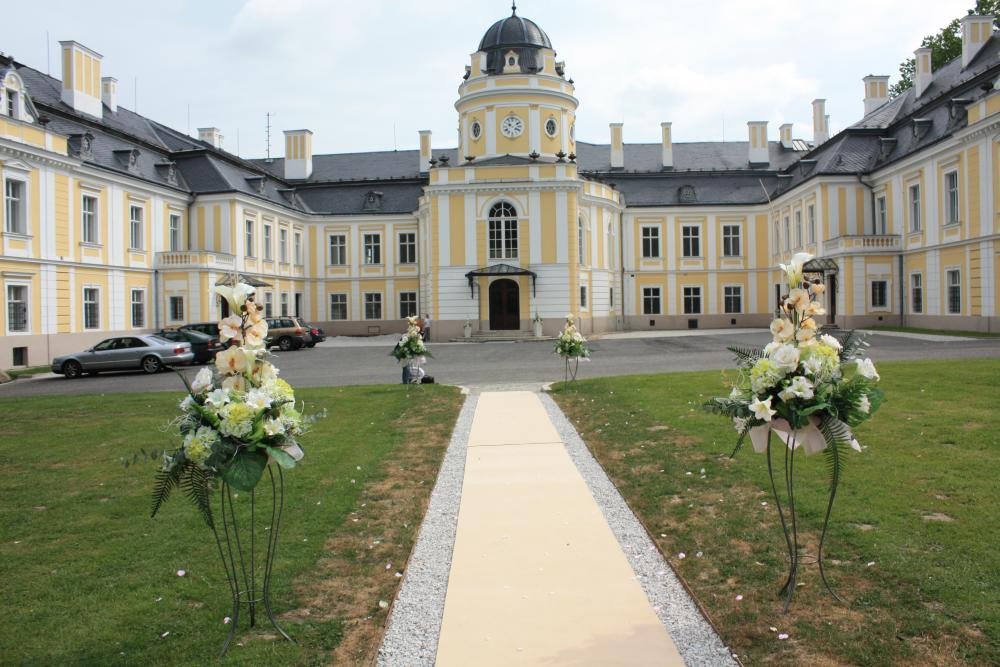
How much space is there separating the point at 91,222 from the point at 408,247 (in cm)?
2072

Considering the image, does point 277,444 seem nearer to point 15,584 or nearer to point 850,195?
point 15,584

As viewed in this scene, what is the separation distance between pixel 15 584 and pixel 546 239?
3344 centimetres

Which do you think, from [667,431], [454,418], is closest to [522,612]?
[667,431]

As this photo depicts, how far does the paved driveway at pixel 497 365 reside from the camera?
1864 centimetres

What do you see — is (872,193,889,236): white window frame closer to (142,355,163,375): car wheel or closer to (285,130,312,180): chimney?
(142,355,163,375): car wheel

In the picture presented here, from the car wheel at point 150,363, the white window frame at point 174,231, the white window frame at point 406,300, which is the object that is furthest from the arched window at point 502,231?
the car wheel at point 150,363

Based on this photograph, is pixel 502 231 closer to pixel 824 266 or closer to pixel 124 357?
pixel 824 266

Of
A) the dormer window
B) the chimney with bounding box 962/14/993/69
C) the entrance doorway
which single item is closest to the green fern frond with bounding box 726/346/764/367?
the entrance doorway

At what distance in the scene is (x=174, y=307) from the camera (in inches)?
1350

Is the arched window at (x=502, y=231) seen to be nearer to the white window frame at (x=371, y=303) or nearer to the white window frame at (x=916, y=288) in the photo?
the white window frame at (x=371, y=303)

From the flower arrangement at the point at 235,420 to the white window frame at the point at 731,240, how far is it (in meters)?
46.4

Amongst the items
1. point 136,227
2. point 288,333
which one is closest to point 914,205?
point 288,333

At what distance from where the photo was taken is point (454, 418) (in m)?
12.0

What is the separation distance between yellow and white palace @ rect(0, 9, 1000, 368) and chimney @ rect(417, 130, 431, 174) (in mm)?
149
